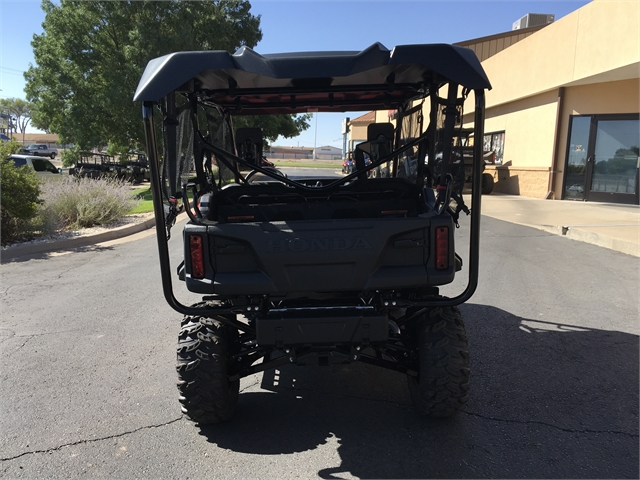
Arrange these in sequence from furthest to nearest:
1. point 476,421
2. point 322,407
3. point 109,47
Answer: point 109,47 → point 322,407 → point 476,421

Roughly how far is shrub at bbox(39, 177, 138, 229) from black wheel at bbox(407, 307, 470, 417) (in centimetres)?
879

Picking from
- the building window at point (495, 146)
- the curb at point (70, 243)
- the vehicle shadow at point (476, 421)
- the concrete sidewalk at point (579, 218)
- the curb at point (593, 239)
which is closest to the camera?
the vehicle shadow at point (476, 421)

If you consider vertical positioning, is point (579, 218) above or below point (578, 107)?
below

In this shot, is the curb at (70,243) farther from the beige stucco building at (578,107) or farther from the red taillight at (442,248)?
the beige stucco building at (578,107)

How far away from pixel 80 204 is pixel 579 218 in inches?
437

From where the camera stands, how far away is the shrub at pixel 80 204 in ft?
32.6

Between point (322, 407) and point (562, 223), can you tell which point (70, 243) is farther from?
point (562, 223)

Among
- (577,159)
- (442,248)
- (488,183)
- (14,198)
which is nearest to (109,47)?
(14,198)

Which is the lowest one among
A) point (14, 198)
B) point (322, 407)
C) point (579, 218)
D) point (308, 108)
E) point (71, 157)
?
point (322, 407)

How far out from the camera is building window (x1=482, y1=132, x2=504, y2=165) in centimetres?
1909

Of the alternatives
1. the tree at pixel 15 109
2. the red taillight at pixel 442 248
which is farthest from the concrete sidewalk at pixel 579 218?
the tree at pixel 15 109

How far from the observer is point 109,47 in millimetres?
18141

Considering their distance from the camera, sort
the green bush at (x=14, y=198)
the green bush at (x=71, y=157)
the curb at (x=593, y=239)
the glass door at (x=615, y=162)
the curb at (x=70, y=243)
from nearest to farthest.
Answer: the curb at (x=593, y=239) < the curb at (x=70, y=243) < the green bush at (x=14, y=198) < the glass door at (x=615, y=162) < the green bush at (x=71, y=157)

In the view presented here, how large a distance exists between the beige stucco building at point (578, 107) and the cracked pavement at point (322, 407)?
9492 mm
